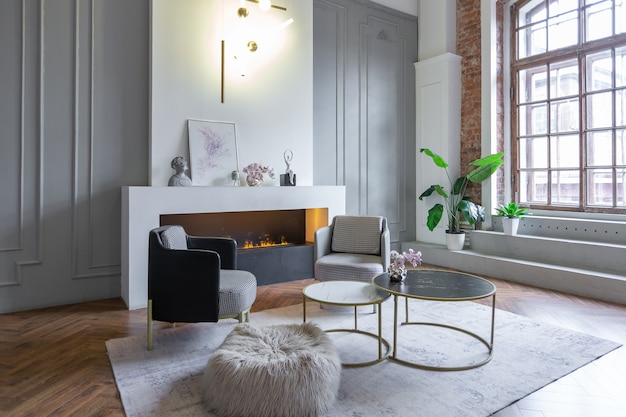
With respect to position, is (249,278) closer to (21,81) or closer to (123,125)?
(123,125)

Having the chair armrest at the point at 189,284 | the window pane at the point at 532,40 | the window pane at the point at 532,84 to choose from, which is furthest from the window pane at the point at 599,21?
the chair armrest at the point at 189,284

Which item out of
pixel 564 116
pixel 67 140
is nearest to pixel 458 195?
pixel 564 116

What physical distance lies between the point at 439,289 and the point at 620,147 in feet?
12.3

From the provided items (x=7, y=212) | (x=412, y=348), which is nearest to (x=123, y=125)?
(x=7, y=212)

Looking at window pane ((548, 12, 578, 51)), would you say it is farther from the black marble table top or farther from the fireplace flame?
the fireplace flame

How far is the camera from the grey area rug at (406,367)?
2066 millimetres

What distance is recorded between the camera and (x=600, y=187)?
5035 mm

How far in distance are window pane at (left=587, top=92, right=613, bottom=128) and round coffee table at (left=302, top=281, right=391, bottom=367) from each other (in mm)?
4029

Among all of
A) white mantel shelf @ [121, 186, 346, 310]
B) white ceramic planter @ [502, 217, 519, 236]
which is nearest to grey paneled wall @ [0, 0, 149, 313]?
white mantel shelf @ [121, 186, 346, 310]

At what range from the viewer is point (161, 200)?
388 centimetres

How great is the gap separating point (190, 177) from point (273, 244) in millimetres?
1321

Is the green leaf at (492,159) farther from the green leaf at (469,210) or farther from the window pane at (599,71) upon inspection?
the window pane at (599,71)

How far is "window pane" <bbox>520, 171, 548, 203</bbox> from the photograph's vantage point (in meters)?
5.61

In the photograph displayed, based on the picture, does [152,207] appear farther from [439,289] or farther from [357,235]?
[439,289]
